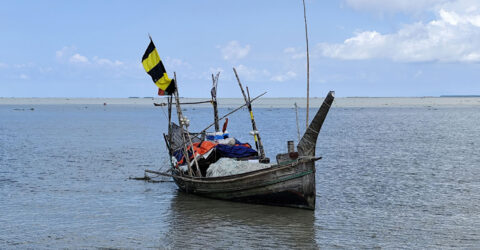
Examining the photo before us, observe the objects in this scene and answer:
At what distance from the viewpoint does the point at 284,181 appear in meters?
14.5

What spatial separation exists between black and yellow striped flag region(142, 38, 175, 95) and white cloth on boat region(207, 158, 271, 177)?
321 centimetres

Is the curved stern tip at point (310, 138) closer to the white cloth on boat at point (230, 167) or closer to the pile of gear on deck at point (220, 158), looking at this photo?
the white cloth on boat at point (230, 167)

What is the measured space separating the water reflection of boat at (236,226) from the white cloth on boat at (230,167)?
0.90 meters

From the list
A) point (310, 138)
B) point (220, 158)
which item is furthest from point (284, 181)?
point (220, 158)

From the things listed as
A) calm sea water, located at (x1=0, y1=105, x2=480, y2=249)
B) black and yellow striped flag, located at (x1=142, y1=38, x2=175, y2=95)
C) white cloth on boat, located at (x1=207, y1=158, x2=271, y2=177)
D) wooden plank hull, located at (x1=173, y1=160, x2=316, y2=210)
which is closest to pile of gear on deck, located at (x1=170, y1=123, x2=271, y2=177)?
white cloth on boat, located at (x1=207, y1=158, x2=271, y2=177)

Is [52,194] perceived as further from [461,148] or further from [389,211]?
[461,148]

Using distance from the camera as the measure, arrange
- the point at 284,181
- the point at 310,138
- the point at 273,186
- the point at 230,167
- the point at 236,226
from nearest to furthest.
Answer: the point at 236,226 < the point at 310,138 < the point at 284,181 < the point at 273,186 < the point at 230,167

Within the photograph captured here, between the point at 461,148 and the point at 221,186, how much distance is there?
19.8 meters


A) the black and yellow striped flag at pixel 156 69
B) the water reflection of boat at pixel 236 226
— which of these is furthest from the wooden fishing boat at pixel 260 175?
the water reflection of boat at pixel 236 226

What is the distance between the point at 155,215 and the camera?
587 inches

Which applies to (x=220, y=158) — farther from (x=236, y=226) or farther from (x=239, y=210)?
(x=236, y=226)

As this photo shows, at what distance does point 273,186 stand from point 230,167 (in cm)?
190

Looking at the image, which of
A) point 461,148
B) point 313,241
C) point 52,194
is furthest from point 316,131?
point 461,148

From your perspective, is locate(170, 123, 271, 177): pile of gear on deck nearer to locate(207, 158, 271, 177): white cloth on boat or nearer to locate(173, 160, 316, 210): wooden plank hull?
locate(207, 158, 271, 177): white cloth on boat
